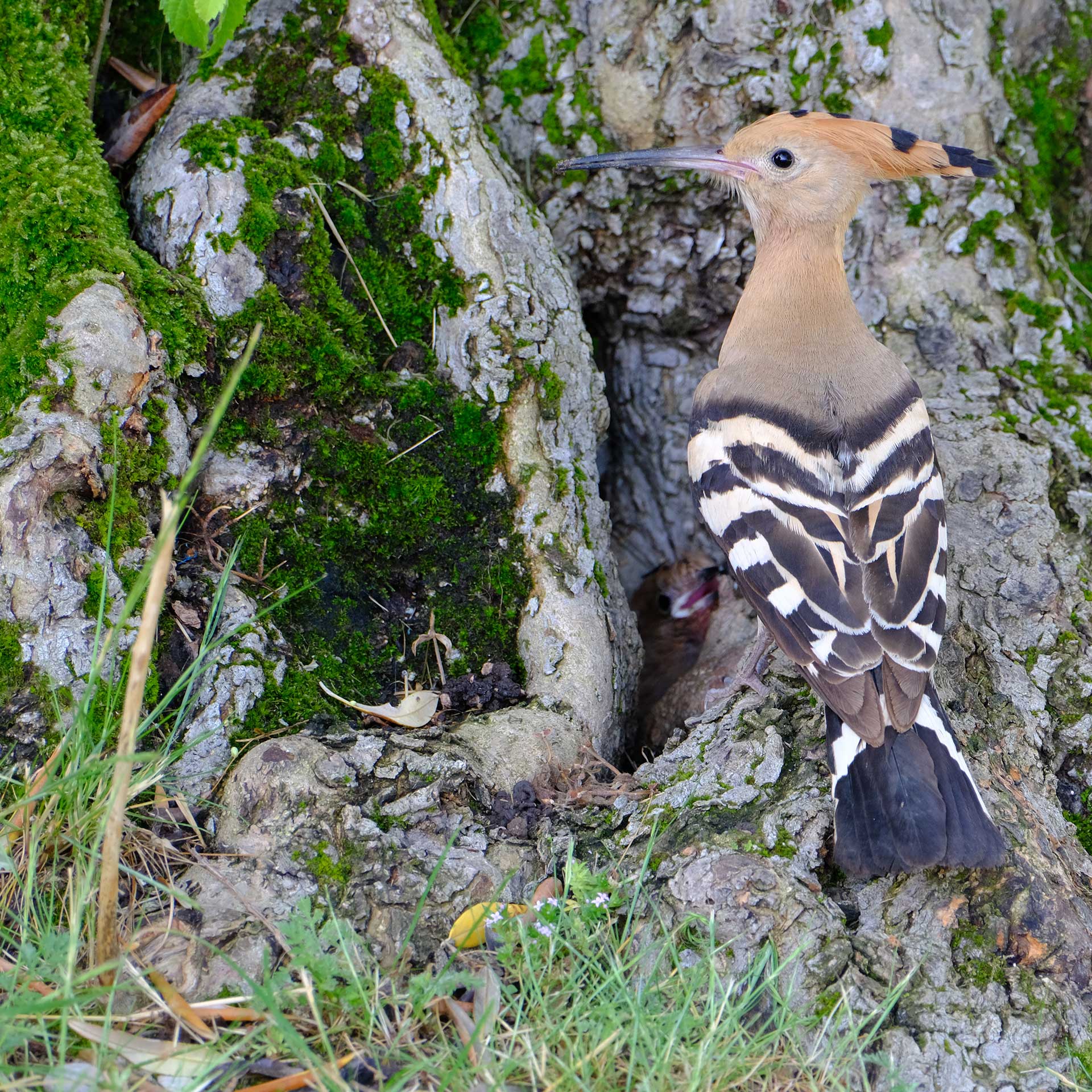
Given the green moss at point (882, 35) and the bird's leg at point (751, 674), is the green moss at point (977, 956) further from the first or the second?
the green moss at point (882, 35)

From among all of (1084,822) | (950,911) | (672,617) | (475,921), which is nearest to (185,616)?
(475,921)

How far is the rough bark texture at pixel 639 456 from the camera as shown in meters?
2.07

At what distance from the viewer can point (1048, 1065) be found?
1884 mm

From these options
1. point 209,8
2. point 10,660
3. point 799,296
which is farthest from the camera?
point 799,296

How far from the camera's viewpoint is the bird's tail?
6.79 feet

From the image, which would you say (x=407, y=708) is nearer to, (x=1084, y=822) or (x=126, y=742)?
(x=126, y=742)

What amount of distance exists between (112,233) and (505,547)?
1.28 m

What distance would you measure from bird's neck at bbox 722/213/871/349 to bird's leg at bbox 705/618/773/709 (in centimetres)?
84

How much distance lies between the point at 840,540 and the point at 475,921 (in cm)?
125

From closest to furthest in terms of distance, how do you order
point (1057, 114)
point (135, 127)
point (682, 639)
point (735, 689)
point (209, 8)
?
point (209, 8), point (735, 689), point (135, 127), point (1057, 114), point (682, 639)

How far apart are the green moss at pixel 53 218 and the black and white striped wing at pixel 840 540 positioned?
1449 millimetres

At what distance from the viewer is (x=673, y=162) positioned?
3.10m

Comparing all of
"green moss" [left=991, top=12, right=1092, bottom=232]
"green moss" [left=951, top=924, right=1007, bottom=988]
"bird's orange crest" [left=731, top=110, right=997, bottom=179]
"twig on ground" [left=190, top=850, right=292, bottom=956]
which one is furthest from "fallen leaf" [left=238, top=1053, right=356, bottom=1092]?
"green moss" [left=991, top=12, right=1092, bottom=232]

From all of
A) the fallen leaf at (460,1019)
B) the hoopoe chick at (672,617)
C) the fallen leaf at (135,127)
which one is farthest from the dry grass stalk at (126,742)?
the hoopoe chick at (672,617)
